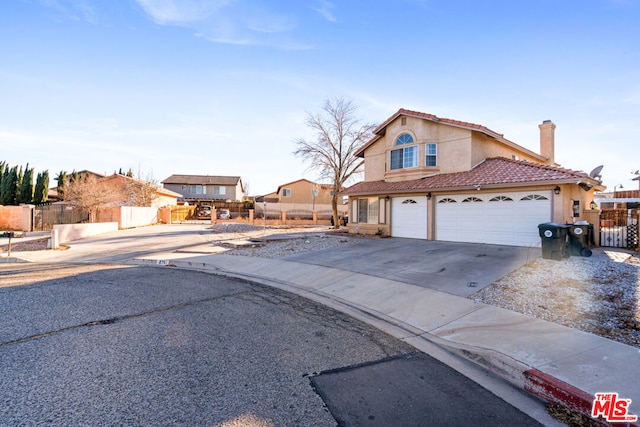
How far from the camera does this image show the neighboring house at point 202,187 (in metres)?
54.3

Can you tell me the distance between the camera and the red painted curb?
3.33 metres

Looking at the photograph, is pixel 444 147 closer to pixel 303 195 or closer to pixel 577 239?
pixel 577 239

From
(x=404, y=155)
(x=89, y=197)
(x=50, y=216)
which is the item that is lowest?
(x=50, y=216)

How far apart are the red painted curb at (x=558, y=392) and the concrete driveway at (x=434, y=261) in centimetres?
349

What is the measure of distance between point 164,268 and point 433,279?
9.00m

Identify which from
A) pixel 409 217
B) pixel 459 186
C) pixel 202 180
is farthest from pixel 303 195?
pixel 459 186

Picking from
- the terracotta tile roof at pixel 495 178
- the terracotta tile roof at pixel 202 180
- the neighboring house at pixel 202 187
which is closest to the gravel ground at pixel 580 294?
the terracotta tile roof at pixel 495 178

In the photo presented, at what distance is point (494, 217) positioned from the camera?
14367 mm

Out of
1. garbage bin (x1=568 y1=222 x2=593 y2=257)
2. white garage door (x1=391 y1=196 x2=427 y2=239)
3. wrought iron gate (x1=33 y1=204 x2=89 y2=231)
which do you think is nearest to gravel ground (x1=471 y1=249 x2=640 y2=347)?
garbage bin (x1=568 y1=222 x2=593 y2=257)

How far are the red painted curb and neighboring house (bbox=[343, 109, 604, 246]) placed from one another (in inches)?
427

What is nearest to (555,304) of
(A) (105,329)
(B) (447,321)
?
(B) (447,321)

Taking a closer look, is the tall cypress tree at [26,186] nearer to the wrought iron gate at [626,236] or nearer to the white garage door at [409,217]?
the white garage door at [409,217]

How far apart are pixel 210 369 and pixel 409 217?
1516cm

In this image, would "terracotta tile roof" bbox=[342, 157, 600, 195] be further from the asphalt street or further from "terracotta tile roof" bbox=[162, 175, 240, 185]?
"terracotta tile roof" bbox=[162, 175, 240, 185]
